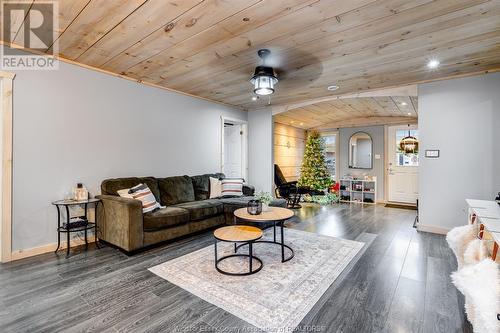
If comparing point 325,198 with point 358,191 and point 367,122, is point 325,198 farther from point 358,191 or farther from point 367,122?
point 367,122

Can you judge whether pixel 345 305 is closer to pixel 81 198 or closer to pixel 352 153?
pixel 81 198

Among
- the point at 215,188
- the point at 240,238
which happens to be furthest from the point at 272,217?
the point at 215,188

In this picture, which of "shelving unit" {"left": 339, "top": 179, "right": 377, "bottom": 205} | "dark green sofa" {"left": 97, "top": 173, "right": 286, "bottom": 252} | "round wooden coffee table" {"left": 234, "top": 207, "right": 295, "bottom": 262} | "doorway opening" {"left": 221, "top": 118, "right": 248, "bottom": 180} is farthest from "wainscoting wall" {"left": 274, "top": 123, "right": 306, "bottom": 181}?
"round wooden coffee table" {"left": 234, "top": 207, "right": 295, "bottom": 262}

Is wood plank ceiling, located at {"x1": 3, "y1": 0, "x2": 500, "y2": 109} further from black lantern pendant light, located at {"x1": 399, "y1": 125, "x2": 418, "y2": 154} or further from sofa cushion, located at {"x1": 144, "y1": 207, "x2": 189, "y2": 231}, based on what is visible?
black lantern pendant light, located at {"x1": 399, "y1": 125, "x2": 418, "y2": 154}

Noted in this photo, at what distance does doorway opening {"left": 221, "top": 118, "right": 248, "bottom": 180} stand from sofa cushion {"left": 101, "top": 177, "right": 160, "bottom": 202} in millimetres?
2368

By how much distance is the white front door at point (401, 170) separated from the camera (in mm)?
6520

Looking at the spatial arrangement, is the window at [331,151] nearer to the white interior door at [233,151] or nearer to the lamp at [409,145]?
the lamp at [409,145]

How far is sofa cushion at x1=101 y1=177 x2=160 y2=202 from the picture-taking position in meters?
3.45

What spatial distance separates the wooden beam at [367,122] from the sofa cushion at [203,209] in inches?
204

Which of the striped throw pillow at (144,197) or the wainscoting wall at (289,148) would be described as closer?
the striped throw pillow at (144,197)

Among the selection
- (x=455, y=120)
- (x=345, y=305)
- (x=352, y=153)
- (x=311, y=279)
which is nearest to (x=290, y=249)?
(x=311, y=279)

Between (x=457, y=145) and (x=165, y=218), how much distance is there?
457cm

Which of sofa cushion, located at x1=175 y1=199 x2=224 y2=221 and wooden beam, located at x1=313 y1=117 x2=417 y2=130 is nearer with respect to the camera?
sofa cushion, located at x1=175 y1=199 x2=224 y2=221

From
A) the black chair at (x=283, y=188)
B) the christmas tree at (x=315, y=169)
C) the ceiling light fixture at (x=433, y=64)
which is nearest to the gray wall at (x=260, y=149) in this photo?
the black chair at (x=283, y=188)
